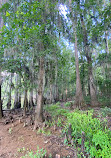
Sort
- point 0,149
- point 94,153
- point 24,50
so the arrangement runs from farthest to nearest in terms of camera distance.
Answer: point 24,50 < point 0,149 < point 94,153

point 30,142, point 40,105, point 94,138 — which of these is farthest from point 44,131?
point 94,138

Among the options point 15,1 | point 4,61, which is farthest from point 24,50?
point 15,1

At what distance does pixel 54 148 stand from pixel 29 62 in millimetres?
4456

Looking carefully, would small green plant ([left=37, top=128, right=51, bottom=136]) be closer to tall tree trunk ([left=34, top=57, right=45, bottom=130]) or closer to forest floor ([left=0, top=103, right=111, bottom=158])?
forest floor ([left=0, top=103, right=111, bottom=158])

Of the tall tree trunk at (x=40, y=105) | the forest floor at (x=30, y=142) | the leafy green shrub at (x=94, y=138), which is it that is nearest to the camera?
the leafy green shrub at (x=94, y=138)

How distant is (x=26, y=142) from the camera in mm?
3559

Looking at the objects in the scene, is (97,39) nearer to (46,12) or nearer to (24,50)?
(46,12)

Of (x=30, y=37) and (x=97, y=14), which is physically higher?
(x=97, y=14)

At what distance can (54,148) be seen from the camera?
9.92ft

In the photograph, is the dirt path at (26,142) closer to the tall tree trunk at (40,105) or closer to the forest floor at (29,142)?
the forest floor at (29,142)

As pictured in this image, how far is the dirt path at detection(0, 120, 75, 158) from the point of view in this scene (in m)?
2.92

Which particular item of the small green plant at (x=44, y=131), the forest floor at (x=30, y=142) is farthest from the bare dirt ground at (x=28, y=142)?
the small green plant at (x=44, y=131)

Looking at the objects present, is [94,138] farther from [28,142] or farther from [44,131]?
[28,142]

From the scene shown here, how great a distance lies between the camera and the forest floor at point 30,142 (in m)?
2.87
